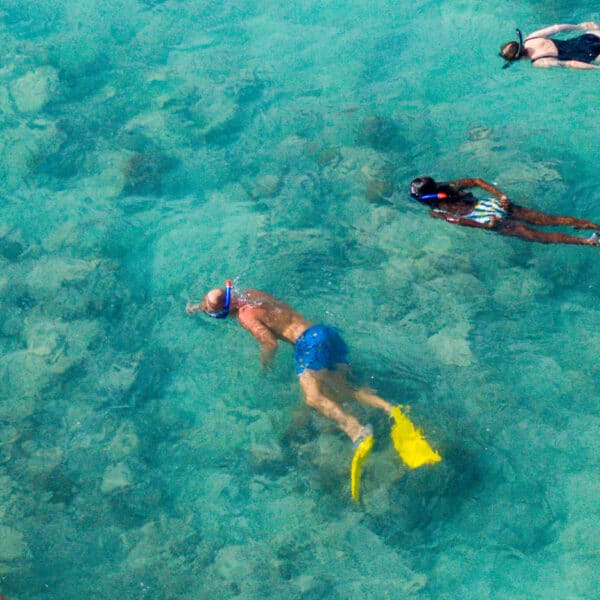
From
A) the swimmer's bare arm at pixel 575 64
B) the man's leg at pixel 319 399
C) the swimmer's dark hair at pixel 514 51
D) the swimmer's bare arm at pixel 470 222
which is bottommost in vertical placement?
the man's leg at pixel 319 399

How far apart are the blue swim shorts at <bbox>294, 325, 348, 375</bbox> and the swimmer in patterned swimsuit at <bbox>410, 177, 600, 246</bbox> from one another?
244 cm

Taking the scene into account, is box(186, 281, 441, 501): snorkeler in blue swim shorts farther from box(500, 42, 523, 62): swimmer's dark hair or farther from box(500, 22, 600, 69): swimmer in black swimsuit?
box(500, 22, 600, 69): swimmer in black swimsuit

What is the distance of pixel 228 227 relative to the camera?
33.2ft

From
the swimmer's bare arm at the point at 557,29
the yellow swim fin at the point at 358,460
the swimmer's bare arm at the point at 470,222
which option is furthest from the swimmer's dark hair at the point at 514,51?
the yellow swim fin at the point at 358,460

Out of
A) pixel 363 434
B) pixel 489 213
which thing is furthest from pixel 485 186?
pixel 363 434

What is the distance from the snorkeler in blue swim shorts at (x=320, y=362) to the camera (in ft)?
22.8

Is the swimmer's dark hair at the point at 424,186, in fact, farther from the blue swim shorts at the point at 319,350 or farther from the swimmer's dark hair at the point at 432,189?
the blue swim shorts at the point at 319,350

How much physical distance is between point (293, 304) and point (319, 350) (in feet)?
4.80

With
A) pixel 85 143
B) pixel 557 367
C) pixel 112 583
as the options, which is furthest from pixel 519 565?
pixel 85 143

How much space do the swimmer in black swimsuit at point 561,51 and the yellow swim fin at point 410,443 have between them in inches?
244

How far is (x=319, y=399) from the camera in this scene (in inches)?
291

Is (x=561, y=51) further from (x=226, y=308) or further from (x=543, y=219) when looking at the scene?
(x=226, y=308)

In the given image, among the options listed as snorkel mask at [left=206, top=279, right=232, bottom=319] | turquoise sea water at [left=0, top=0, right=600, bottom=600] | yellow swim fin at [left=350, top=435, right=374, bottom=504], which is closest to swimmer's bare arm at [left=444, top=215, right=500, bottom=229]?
turquoise sea water at [left=0, top=0, right=600, bottom=600]

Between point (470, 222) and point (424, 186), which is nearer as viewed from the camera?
point (470, 222)
